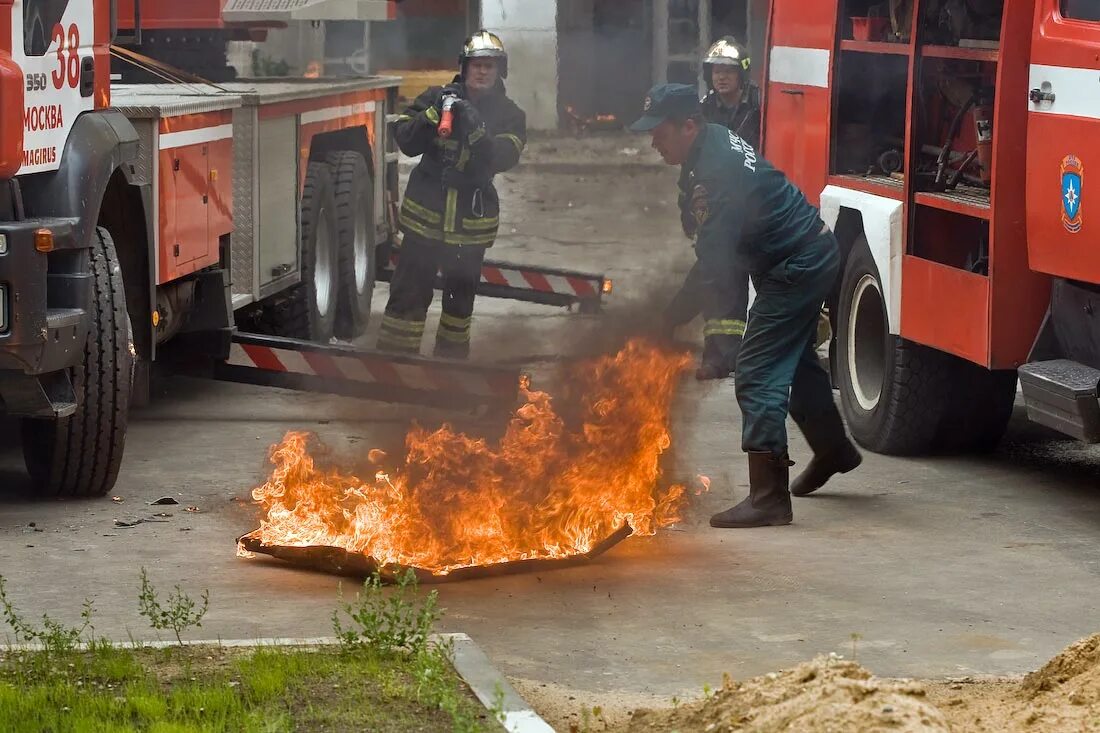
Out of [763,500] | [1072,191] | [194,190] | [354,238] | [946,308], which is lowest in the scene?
[763,500]

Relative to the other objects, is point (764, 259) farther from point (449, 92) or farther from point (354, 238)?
point (354, 238)

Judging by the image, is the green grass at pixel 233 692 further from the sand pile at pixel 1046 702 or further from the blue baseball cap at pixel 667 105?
the blue baseball cap at pixel 667 105

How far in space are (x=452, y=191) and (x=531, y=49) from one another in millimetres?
8082

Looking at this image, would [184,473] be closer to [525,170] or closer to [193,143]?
[193,143]

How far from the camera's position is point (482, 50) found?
9.63 meters

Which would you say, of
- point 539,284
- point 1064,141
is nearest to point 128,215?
point 1064,141

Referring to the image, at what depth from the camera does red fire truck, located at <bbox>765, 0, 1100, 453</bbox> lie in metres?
6.80

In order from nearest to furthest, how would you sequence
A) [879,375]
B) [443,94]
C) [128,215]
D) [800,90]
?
[128,215], [879,375], [800,90], [443,94]

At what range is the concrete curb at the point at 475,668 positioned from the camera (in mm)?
4230

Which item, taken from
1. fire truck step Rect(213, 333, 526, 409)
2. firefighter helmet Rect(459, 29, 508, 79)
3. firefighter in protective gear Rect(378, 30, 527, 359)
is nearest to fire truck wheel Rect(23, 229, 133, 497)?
fire truck step Rect(213, 333, 526, 409)

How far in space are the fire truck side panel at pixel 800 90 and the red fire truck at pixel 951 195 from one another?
15 mm

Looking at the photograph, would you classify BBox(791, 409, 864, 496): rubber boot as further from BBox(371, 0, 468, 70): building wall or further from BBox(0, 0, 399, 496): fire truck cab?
BBox(371, 0, 468, 70): building wall

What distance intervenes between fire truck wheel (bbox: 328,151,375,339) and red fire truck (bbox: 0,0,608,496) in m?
0.01

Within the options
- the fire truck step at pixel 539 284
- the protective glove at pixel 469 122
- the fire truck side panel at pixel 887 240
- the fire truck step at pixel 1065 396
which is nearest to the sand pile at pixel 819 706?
the fire truck step at pixel 1065 396
